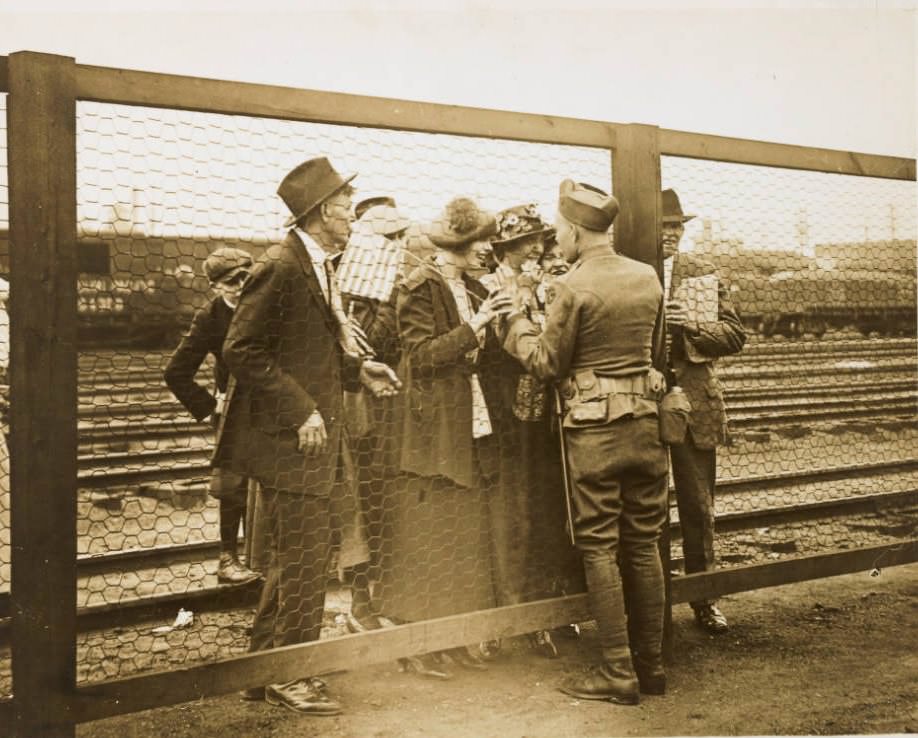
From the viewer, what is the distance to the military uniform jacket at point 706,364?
571cm

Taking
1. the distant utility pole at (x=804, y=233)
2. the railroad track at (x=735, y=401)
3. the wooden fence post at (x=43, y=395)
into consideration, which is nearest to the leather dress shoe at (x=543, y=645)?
the wooden fence post at (x=43, y=395)

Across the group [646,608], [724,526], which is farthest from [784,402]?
[646,608]

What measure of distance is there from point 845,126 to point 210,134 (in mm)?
4599

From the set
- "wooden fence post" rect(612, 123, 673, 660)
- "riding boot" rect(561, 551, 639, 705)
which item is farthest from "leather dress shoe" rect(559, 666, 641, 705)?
"wooden fence post" rect(612, 123, 673, 660)

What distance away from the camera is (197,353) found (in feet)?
18.4

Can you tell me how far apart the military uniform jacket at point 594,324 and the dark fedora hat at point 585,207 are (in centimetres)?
14

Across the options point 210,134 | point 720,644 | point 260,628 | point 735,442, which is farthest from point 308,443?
point 735,442

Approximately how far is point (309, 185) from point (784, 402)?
1011cm

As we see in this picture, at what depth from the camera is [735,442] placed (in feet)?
36.8

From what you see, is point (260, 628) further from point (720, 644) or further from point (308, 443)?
point (720, 644)

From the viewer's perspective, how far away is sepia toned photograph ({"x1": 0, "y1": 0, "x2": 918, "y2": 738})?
3.70 meters

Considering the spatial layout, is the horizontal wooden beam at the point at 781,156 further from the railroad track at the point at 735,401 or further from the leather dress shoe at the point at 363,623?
the railroad track at the point at 735,401

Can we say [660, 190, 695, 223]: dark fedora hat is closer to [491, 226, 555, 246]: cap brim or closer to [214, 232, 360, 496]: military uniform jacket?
[491, 226, 555, 246]: cap brim

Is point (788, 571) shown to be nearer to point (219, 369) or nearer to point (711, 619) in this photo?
point (711, 619)
